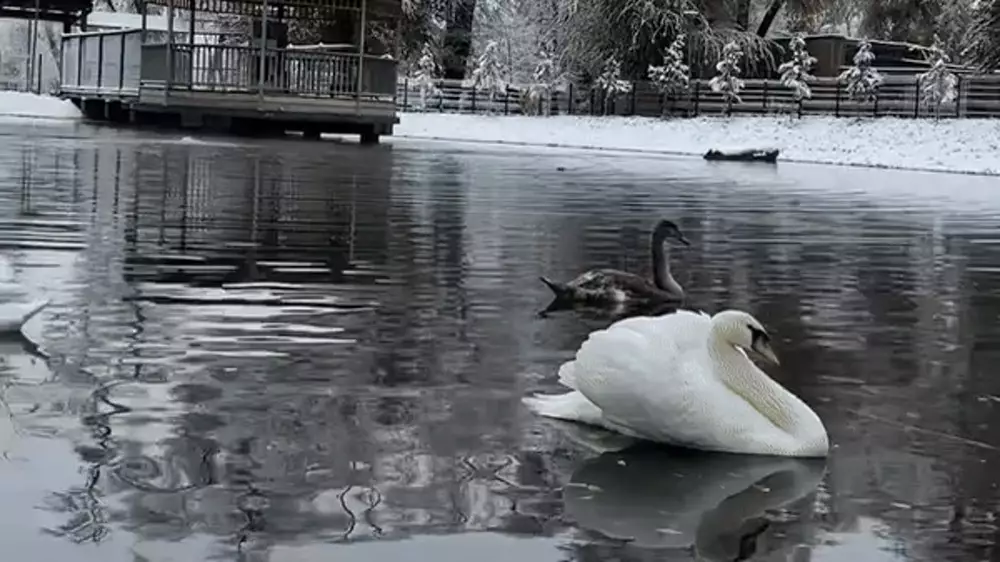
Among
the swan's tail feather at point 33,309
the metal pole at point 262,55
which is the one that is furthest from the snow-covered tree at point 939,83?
the swan's tail feather at point 33,309

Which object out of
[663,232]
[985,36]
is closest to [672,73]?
[985,36]

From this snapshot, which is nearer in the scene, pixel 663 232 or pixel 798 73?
pixel 663 232

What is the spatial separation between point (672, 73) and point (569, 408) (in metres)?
49.9

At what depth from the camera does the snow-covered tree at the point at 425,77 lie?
206ft

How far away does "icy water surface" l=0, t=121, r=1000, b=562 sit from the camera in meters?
5.00

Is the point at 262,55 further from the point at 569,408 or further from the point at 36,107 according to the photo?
the point at 569,408

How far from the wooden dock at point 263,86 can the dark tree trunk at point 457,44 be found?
87.5 ft

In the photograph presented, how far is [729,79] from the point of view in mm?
55000

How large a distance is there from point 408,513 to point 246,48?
34580 millimetres

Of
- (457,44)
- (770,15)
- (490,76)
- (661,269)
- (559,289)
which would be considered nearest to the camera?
(559,289)

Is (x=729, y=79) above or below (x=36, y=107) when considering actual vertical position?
above

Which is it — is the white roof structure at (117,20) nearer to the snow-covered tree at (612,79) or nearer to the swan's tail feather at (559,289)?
the snow-covered tree at (612,79)

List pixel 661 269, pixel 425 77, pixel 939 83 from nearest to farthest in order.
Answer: pixel 661 269
pixel 939 83
pixel 425 77

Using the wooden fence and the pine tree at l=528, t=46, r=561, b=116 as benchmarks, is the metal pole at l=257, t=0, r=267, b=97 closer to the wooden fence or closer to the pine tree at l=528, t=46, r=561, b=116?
the wooden fence
